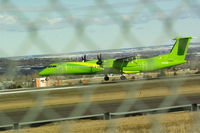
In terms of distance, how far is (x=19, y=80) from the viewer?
4.21 feet

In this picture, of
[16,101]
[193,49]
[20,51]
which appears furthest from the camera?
[16,101]

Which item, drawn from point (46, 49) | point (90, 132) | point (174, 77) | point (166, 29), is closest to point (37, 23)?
point (46, 49)

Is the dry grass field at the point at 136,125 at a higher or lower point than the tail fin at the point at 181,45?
lower

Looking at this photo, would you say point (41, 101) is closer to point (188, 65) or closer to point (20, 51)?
point (20, 51)

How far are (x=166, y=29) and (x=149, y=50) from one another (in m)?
0.15

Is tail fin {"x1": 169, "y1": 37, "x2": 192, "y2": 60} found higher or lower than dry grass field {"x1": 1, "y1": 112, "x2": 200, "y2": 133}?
higher

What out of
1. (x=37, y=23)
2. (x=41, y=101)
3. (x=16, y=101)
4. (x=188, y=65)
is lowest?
(x=16, y=101)

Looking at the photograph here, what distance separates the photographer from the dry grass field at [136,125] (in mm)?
1693

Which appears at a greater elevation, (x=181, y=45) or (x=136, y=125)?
(x=181, y=45)

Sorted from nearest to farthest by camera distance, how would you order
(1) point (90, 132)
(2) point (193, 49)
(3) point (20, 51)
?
(3) point (20, 51) → (2) point (193, 49) → (1) point (90, 132)

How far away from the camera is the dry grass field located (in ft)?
5.56

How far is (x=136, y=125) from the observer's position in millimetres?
6742

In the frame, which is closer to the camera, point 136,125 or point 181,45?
point 181,45

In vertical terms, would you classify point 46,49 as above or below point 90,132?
above
